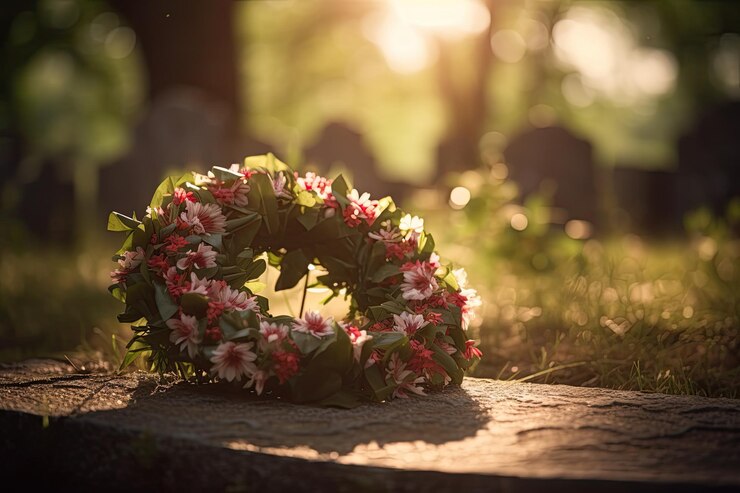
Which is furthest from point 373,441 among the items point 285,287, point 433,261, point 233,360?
point 285,287

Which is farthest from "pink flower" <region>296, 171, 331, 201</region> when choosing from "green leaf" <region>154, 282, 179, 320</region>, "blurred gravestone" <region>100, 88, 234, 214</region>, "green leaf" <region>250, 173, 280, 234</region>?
"blurred gravestone" <region>100, 88, 234, 214</region>

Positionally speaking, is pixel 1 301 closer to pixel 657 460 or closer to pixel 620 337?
pixel 620 337

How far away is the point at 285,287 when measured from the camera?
305 centimetres

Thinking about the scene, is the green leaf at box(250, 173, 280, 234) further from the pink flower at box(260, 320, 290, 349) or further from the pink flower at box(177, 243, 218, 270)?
the pink flower at box(260, 320, 290, 349)

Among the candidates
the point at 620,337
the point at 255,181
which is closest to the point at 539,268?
the point at 620,337

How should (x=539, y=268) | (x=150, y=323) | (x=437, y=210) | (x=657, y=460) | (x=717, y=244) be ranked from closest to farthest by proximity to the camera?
1. (x=657, y=460)
2. (x=150, y=323)
3. (x=717, y=244)
4. (x=539, y=268)
5. (x=437, y=210)

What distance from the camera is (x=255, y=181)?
293 centimetres

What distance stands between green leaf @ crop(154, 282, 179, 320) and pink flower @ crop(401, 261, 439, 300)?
777 mm

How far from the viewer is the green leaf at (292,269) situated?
3029mm

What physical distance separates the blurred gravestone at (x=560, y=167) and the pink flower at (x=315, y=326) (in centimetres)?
611

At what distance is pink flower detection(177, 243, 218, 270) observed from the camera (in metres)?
2.65

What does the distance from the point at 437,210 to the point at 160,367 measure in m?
3.77

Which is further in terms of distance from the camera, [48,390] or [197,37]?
[197,37]

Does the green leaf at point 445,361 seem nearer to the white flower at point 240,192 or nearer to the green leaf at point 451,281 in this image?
the green leaf at point 451,281
